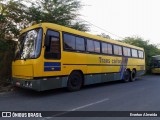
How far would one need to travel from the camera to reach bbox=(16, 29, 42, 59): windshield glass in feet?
28.1

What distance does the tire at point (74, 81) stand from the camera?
33.2 ft

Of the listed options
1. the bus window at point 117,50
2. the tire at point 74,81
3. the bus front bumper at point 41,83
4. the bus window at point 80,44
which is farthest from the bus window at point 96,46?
the bus front bumper at point 41,83

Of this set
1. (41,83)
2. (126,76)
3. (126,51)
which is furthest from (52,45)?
(126,76)

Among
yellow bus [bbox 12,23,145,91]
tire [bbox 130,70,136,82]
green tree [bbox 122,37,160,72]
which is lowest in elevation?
tire [bbox 130,70,136,82]

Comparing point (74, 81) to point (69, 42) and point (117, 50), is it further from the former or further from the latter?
point (117, 50)

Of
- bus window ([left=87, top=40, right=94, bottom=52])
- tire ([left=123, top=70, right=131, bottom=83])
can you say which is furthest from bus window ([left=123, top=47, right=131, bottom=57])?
bus window ([left=87, top=40, right=94, bottom=52])

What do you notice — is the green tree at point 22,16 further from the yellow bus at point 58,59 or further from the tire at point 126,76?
the tire at point 126,76

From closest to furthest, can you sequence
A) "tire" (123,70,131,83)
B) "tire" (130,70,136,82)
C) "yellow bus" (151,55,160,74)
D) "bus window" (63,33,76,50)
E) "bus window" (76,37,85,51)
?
"bus window" (63,33,76,50)
"bus window" (76,37,85,51)
"tire" (123,70,131,83)
"tire" (130,70,136,82)
"yellow bus" (151,55,160,74)

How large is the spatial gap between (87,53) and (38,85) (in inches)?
158

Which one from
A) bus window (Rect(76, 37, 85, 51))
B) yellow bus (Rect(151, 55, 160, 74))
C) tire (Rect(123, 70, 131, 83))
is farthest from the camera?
yellow bus (Rect(151, 55, 160, 74))

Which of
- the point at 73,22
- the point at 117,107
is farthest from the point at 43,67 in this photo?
the point at 73,22

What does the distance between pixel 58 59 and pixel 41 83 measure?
145 centimetres

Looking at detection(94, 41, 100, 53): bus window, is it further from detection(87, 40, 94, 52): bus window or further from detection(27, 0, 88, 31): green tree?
detection(27, 0, 88, 31): green tree

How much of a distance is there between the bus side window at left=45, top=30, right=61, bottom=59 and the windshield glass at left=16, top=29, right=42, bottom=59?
1.13 feet
